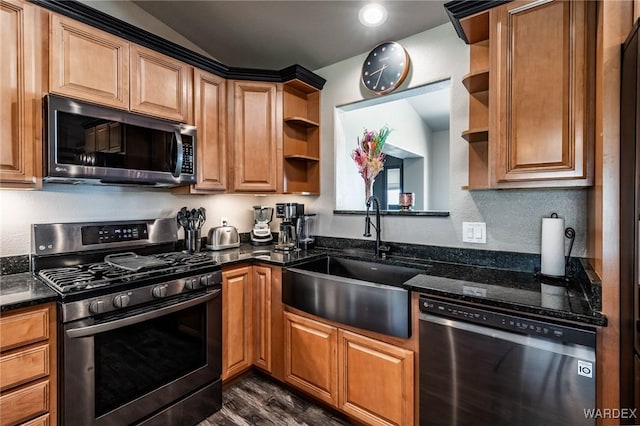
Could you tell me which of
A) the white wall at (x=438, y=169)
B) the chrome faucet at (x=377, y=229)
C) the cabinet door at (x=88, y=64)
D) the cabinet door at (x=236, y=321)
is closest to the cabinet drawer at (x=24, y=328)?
the cabinet door at (x=236, y=321)

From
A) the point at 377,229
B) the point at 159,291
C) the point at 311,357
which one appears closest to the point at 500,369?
the point at 311,357

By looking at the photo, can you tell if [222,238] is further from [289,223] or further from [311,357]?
[311,357]

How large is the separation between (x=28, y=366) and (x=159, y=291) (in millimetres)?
562

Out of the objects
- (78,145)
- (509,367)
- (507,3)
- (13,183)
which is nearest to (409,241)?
(509,367)

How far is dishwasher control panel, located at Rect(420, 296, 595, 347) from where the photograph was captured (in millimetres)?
1114

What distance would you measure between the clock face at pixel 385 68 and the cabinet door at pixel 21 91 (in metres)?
2.03

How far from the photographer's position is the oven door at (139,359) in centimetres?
138

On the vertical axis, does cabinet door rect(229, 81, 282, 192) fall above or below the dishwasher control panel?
above

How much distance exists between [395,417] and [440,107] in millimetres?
3603

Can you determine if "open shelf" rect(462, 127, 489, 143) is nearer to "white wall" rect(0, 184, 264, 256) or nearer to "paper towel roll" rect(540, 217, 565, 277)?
"paper towel roll" rect(540, 217, 565, 277)

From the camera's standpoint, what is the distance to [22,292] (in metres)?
1.36

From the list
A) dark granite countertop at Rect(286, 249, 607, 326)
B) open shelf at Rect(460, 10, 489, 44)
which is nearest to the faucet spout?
dark granite countertop at Rect(286, 249, 607, 326)

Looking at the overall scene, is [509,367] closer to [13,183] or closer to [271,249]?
[271,249]

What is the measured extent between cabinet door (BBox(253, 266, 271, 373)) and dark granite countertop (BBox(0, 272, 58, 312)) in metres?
1.14
